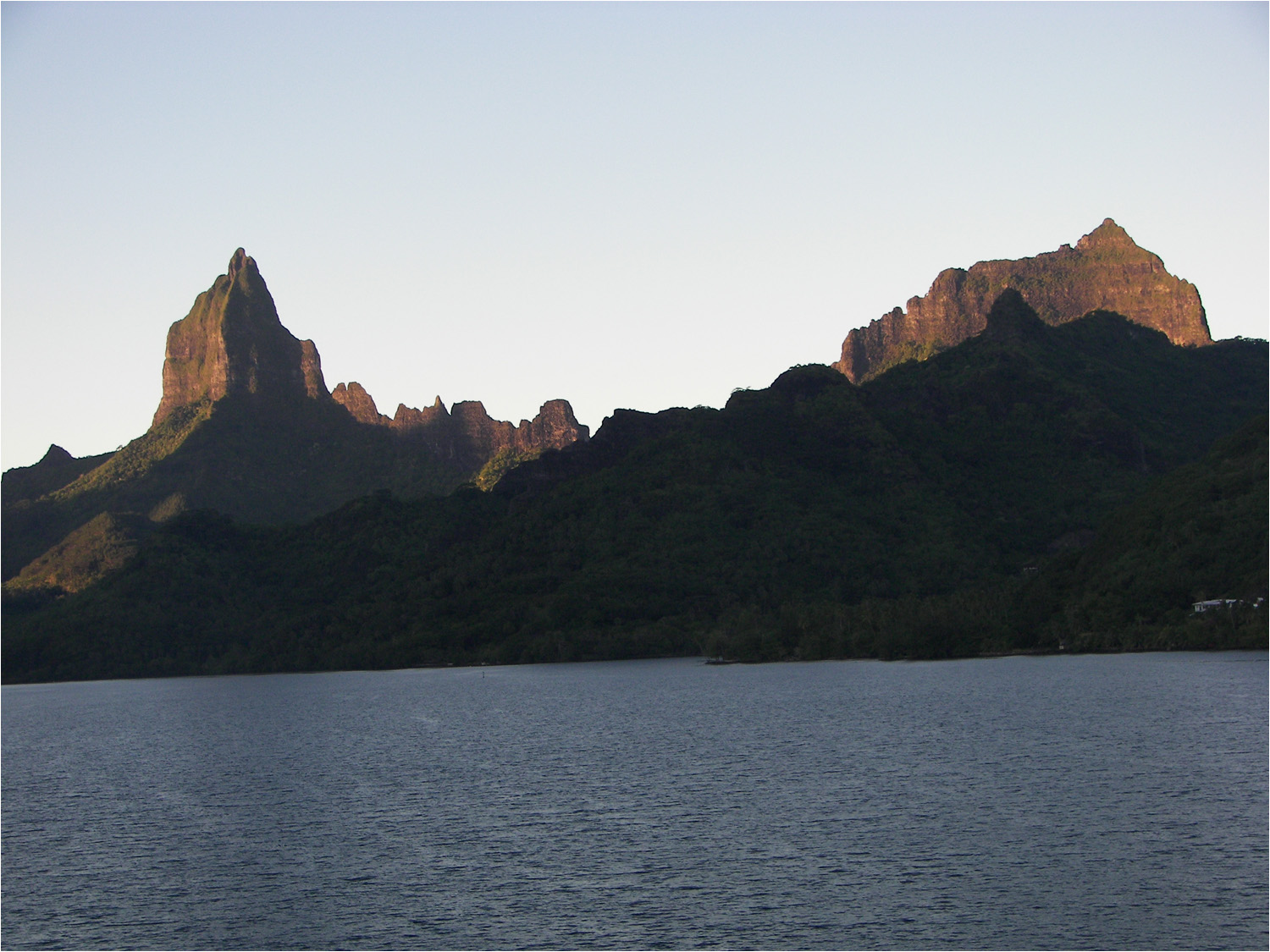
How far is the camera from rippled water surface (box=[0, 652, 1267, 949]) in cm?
6378

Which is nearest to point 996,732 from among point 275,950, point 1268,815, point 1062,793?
point 1062,793

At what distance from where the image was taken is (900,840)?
80938mm

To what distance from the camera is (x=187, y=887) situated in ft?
245

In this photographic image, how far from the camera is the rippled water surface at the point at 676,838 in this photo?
63.8 meters

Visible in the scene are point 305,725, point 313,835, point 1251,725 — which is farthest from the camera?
point 305,725

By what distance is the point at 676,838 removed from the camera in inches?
3327

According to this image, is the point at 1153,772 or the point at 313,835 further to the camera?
the point at 1153,772

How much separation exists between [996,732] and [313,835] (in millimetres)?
75397

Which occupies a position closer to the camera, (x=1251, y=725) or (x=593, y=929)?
(x=593, y=929)

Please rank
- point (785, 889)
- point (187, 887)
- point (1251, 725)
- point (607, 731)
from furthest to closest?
1. point (607, 731)
2. point (1251, 725)
3. point (187, 887)
4. point (785, 889)

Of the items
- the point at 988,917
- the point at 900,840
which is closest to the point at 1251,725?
the point at 900,840

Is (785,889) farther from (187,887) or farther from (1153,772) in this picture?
(1153,772)

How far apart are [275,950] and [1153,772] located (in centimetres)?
7172

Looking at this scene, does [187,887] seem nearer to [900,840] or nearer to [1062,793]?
[900,840]
